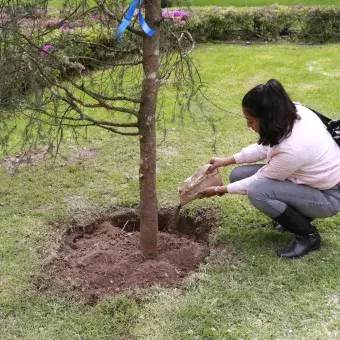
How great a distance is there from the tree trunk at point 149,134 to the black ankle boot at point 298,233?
819 millimetres

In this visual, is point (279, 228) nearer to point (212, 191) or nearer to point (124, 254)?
point (212, 191)

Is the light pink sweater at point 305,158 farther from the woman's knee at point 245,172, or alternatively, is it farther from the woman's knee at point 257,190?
the woman's knee at point 245,172

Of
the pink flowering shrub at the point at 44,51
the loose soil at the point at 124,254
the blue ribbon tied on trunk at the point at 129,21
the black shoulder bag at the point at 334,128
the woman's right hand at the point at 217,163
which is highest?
the blue ribbon tied on trunk at the point at 129,21

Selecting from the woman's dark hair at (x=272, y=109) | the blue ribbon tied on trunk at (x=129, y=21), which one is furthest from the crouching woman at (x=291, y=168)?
the blue ribbon tied on trunk at (x=129, y=21)

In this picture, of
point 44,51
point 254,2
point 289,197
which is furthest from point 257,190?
point 254,2

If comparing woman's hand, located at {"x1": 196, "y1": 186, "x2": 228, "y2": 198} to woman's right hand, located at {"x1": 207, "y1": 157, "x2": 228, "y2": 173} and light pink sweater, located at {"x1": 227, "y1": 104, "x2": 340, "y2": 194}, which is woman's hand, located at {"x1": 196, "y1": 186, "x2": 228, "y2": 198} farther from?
woman's right hand, located at {"x1": 207, "y1": 157, "x2": 228, "y2": 173}

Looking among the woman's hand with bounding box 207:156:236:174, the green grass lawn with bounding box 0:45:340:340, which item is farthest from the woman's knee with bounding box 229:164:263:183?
the green grass lawn with bounding box 0:45:340:340

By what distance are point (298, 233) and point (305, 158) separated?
1.79 ft

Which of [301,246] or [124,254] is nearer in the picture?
[301,246]

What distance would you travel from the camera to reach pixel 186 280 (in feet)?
10.8

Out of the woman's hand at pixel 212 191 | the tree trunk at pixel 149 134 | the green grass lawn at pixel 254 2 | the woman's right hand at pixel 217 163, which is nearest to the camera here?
the tree trunk at pixel 149 134

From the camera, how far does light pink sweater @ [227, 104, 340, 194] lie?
3.25 meters

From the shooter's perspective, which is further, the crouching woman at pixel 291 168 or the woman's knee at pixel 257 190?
the woman's knee at pixel 257 190

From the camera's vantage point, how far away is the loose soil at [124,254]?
3373mm
